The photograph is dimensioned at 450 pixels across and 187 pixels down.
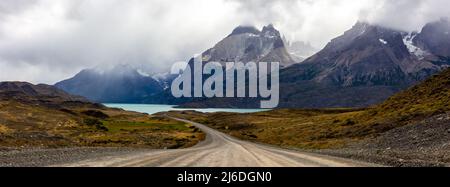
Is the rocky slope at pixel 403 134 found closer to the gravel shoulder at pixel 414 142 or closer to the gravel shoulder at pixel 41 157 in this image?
the gravel shoulder at pixel 414 142

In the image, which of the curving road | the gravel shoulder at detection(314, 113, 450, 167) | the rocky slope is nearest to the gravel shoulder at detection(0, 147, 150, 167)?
the curving road

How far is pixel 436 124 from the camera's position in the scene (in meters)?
56.2

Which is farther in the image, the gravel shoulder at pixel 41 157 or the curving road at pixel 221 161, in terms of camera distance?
the gravel shoulder at pixel 41 157

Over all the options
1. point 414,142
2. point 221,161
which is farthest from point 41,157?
point 414,142

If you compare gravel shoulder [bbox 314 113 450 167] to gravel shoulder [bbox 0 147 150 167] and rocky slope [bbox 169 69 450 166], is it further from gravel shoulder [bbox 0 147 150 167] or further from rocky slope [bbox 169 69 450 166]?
gravel shoulder [bbox 0 147 150 167]

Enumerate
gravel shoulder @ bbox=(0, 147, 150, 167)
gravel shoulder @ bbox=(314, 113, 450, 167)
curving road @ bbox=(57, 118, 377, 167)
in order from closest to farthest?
curving road @ bbox=(57, 118, 377, 167)
gravel shoulder @ bbox=(0, 147, 150, 167)
gravel shoulder @ bbox=(314, 113, 450, 167)

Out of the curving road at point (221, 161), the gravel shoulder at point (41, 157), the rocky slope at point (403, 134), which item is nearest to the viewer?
the curving road at point (221, 161)

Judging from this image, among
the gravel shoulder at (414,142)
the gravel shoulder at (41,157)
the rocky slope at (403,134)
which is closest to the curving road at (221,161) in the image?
the gravel shoulder at (41,157)

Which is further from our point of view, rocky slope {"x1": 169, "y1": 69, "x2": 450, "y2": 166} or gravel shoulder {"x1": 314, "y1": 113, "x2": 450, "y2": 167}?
gravel shoulder {"x1": 314, "y1": 113, "x2": 450, "y2": 167}

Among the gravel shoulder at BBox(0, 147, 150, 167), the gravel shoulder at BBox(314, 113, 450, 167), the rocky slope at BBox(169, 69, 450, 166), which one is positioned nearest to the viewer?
the gravel shoulder at BBox(0, 147, 150, 167)

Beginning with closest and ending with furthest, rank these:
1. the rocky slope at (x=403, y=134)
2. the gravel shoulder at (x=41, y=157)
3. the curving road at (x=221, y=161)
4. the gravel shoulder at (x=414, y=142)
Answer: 1. the curving road at (x=221, y=161)
2. the gravel shoulder at (x=41, y=157)
3. the rocky slope at (x=403, y=134)
4. the gravel shoulder at (x=414, y=142)

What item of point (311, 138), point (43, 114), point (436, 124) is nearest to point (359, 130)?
point (311, 138)
